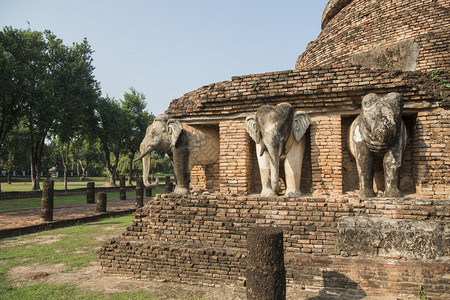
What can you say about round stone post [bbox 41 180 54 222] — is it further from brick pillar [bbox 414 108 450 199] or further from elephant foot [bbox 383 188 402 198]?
brick pillar [bbox 414 108 450 199]

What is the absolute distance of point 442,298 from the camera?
383cm

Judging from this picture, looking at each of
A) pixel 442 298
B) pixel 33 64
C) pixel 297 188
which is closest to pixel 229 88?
pixel 297 188

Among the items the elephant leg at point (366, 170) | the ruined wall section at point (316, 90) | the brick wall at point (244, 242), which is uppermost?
the ruined wall section at point (316, 90)

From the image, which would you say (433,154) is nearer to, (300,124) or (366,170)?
(366,170)

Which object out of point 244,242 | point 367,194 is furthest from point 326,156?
point 244,242

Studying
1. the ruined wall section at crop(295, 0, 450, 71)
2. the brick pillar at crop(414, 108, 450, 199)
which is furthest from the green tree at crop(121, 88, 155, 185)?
the brick pillar at crop(414, 108, 450, 199)

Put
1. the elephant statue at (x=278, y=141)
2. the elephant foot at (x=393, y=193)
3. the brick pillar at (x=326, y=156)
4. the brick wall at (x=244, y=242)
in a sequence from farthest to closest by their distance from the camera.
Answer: the brick pillar at (x=326, y=156)
the elephant statue at (x=278, y=141)
the elephant foot at (x=393, y=193)
the brick wall at (x=244, y=242)

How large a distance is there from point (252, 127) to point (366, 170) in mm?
2182

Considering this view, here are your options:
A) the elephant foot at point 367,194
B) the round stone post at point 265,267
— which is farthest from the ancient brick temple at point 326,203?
the round stone post at point 265,267

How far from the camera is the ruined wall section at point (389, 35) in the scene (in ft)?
21.6

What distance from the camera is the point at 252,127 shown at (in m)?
5.79

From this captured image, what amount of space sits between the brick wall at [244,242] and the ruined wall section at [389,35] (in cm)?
369

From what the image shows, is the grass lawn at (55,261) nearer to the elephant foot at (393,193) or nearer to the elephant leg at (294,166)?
the elephant leg at (294,166)

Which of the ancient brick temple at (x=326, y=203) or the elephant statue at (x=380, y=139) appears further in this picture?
the elephant statue at (x=380, y=139)
